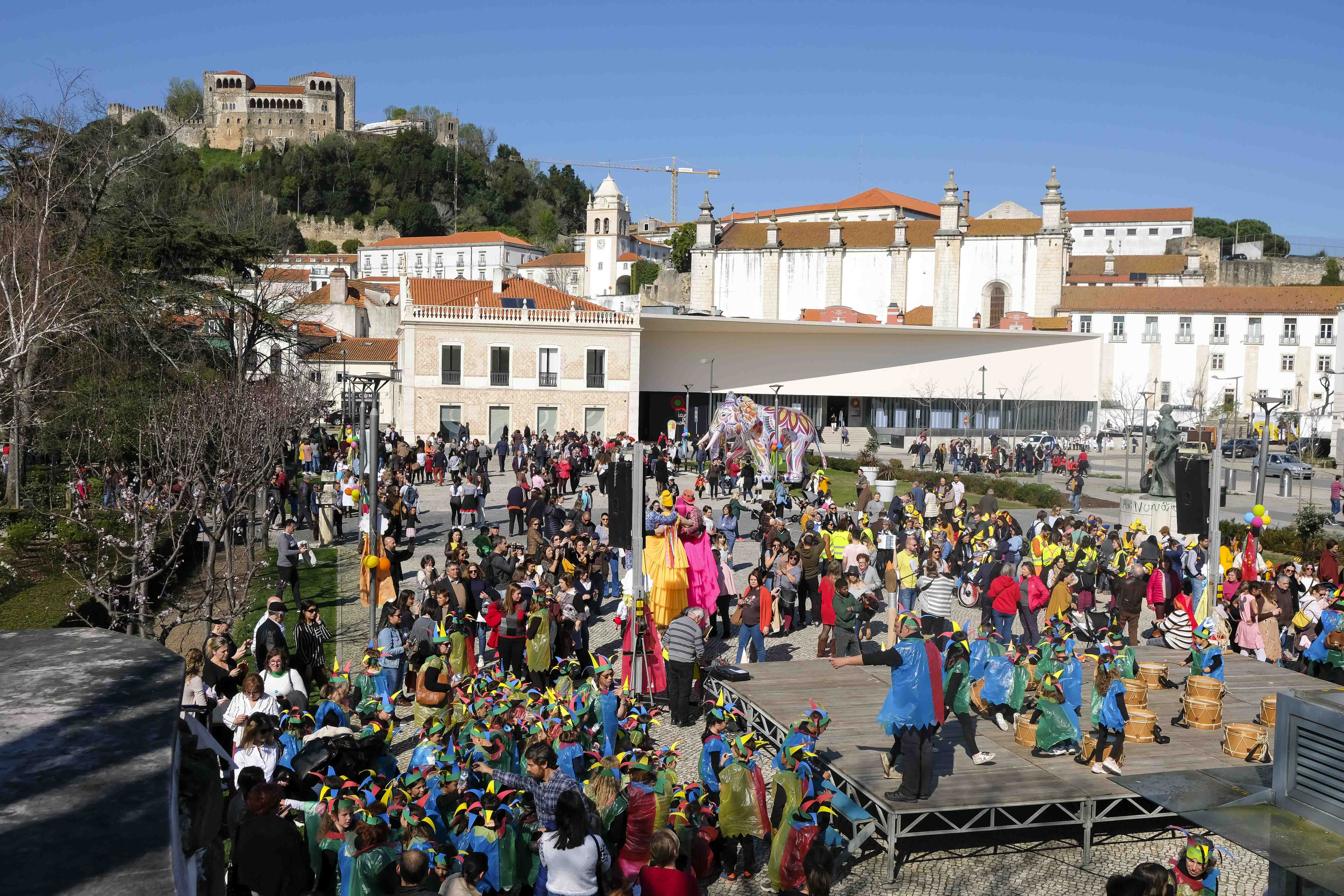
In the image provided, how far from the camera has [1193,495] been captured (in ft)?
42.6

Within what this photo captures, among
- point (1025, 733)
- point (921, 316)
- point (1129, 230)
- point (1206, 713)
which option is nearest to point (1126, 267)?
point (1129, 230)

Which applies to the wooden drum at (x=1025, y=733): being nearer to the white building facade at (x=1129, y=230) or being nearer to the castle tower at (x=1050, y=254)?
the castle tower at (x=1050, y=254)

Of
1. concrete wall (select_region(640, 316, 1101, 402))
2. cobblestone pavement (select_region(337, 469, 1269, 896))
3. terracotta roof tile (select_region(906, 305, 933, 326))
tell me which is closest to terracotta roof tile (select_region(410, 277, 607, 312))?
concrete wall (select_region(640, 316, 1101, 402))

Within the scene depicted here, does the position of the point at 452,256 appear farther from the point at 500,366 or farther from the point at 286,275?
the point at 500,366

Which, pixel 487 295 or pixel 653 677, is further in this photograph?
pixel 487 295

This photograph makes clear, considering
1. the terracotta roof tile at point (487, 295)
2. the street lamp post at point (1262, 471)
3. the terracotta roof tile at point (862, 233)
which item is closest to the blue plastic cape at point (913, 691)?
the street lamp post at point (1262, 471)

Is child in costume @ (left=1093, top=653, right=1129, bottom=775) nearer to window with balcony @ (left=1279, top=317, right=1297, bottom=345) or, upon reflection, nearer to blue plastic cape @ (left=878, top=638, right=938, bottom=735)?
blue plastic cape @ (left=878, top=638, right=938, bottom=735)

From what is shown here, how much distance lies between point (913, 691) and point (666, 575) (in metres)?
5.15

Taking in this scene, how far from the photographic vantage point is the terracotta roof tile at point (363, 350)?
A: 51625 mm

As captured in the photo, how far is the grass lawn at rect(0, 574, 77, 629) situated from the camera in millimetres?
13188

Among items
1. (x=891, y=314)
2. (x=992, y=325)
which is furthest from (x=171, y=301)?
(x=992, y=325)

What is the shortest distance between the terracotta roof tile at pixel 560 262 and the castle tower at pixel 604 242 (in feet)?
13.7

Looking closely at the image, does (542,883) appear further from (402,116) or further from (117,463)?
(402,116)

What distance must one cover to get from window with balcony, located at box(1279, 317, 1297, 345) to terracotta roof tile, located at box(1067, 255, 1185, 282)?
14112 mm
